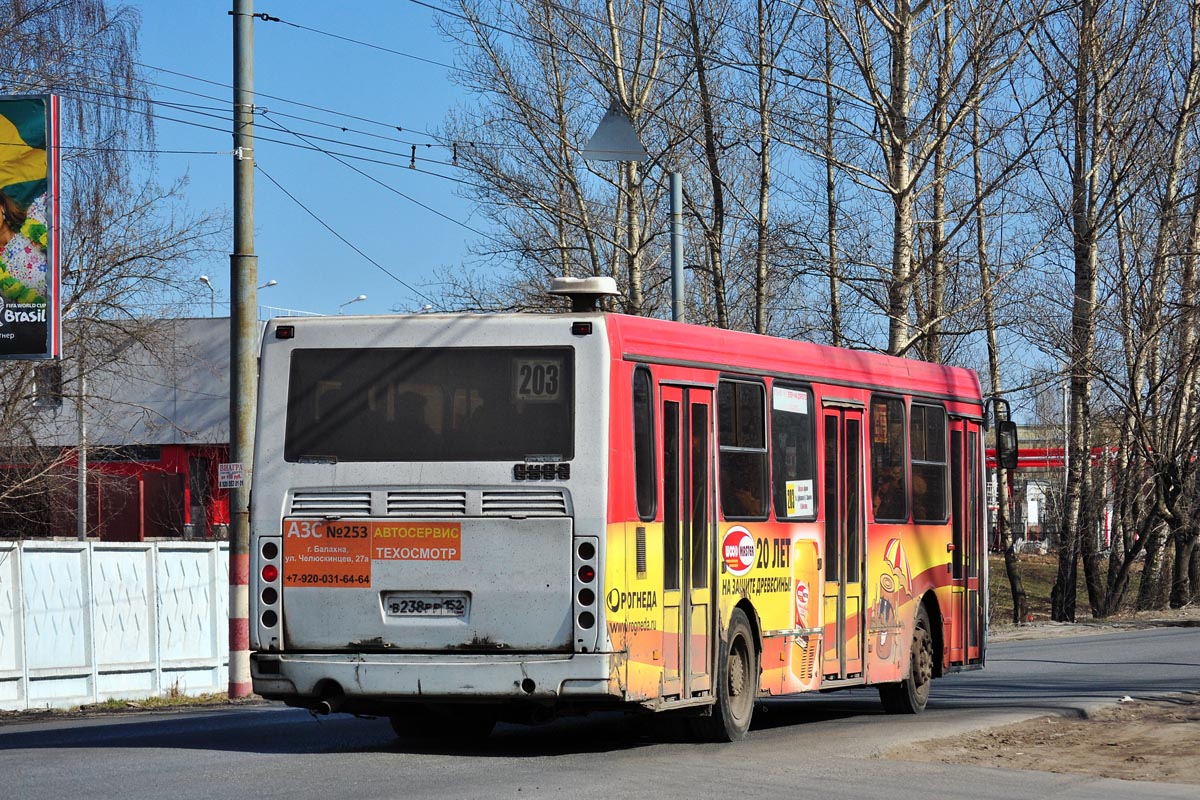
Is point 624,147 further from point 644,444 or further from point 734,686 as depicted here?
point 644,444

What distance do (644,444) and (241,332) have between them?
865cm

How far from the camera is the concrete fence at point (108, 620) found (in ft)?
70.1

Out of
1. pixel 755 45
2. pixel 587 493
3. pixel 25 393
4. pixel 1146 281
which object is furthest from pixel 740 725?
pixel 1146 281

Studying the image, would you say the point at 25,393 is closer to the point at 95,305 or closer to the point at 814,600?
the point at 95,305

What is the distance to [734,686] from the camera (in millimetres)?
12969

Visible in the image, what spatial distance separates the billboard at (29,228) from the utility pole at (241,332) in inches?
92.4

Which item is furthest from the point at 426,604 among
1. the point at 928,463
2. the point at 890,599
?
A: the point at 928,463

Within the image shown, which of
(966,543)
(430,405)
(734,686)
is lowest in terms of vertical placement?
(734,686)

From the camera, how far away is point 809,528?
14.2 meters

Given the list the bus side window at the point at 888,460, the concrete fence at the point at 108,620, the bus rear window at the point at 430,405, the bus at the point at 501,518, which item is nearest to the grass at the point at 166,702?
the concrete fence at the point at 108,620

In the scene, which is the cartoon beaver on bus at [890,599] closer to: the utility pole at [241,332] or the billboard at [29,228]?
the utility pole at [241,332]

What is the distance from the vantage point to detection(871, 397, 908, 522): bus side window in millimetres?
15516

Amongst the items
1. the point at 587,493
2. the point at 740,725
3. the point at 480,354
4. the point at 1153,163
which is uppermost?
the point at 1153,163

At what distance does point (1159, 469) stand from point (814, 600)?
25.8 metres
